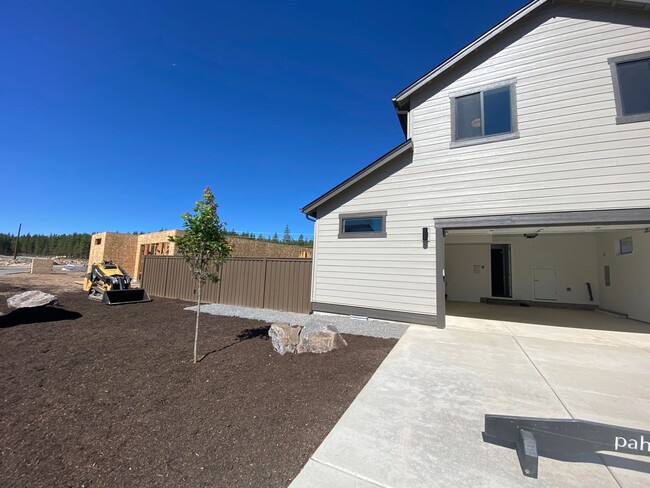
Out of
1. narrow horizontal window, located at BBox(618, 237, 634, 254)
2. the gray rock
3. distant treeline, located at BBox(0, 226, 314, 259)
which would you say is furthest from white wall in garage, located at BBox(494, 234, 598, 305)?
distant treeline, located at BBox(0, 226, 314, 259)

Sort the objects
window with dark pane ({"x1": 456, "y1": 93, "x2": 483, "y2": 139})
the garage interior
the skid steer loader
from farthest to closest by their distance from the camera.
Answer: the skid steer loader < the garage interior < window with dark pane ({"x1": 456, "y1": 93, "x2": 483, "y2": 139})

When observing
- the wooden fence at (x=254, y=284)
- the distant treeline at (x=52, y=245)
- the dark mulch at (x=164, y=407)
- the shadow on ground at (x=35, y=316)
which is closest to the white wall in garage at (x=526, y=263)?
the wooden fence at (x=254, y=284)

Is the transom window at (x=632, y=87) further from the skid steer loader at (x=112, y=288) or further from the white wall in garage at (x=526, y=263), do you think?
the skid steer loader at (x=112, y=288)

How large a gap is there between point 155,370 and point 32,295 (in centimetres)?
804

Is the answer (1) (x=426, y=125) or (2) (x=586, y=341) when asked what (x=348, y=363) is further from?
(1) (x=426, y=125)

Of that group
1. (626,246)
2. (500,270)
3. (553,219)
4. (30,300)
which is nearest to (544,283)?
(500,270)

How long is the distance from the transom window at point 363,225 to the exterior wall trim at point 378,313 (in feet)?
7.10

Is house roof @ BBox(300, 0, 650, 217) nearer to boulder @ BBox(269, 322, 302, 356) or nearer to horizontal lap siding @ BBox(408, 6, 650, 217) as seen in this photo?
horizontal lap siding @ BBox(408, 6, 650, 217)

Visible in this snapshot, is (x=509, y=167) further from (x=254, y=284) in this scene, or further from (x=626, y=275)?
(x=254, y=284)

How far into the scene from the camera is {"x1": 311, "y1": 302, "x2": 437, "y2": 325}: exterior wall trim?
6965mm

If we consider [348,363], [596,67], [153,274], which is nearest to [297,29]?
[596,67]

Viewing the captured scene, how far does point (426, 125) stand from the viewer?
25.0 ft

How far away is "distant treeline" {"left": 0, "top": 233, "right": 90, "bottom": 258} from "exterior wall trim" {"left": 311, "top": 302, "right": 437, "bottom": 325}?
8381 centimetres

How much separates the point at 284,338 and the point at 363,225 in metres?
4.27
